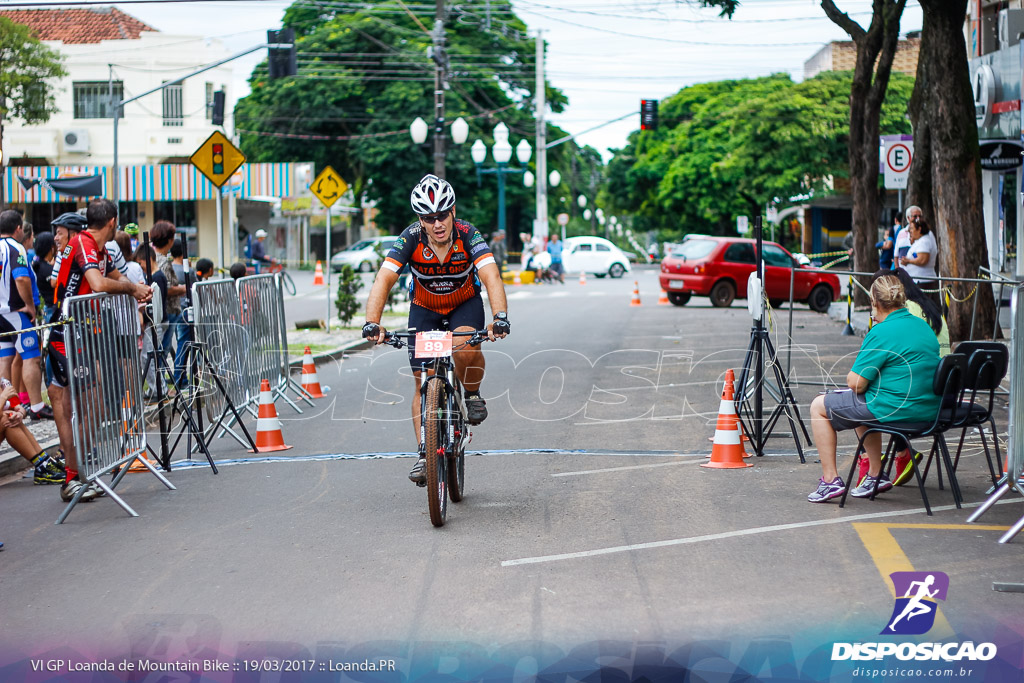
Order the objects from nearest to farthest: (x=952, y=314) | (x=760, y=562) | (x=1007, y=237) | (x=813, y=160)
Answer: (x=760, y=562) → (x=952, y=314) → (x=1007, y=237) → (x=813, y=160)

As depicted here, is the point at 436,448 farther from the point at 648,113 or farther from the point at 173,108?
the point at 173,108

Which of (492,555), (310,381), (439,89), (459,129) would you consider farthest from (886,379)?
(459,129)

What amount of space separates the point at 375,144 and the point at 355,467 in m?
43.9

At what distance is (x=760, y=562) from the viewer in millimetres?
5992

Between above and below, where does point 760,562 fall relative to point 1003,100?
below

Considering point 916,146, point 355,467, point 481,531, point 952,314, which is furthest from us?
point 916,146

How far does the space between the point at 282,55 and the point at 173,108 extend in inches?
1055

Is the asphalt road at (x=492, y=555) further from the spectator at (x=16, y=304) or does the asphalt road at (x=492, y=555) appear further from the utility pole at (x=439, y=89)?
the utility pole at (x=439, y=89)

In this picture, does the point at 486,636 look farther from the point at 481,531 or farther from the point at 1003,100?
the point at 1003,100

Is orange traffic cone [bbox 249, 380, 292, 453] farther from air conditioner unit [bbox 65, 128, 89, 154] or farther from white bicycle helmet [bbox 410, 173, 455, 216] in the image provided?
air conditioner unit [bbox 65, 128, 89, 154]

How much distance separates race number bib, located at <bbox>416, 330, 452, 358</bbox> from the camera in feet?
22.6

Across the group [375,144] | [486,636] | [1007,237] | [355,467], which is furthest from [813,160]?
[486,636]

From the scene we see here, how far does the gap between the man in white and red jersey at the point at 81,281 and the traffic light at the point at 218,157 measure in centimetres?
826

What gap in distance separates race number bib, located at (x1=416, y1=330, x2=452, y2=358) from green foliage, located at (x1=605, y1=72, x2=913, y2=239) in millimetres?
22149
